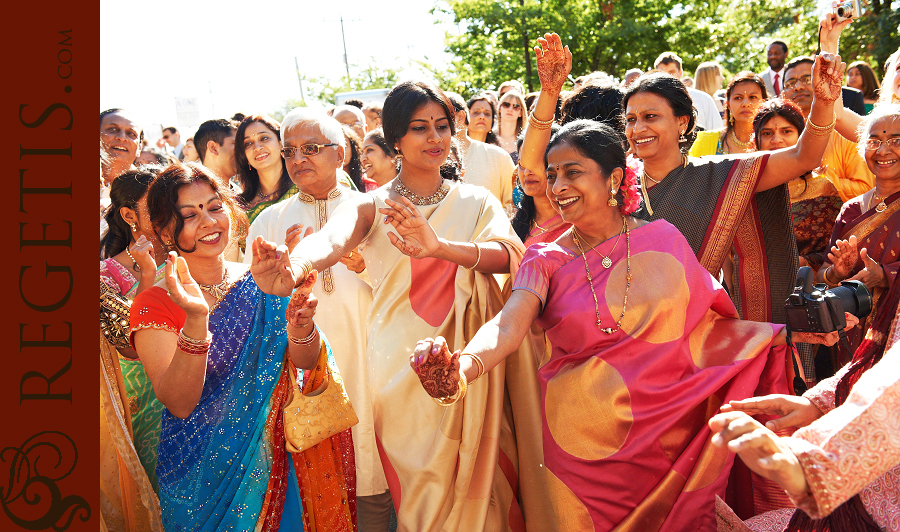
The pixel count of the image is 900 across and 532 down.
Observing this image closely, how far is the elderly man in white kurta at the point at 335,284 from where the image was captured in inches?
135

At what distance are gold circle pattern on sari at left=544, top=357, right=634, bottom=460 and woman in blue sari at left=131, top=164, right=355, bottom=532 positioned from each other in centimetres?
90

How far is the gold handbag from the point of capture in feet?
8.57

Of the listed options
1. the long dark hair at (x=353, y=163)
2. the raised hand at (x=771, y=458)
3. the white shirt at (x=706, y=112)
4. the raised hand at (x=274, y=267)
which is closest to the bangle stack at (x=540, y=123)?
the raised hand at (x=274, y=267)

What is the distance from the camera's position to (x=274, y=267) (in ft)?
7.70

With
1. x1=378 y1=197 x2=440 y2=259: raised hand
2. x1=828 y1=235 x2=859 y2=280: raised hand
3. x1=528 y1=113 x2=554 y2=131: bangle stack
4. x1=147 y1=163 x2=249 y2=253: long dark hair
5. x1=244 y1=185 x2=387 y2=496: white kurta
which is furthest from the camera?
x1=244 y1=185 x2=387 y2=496: white kurta

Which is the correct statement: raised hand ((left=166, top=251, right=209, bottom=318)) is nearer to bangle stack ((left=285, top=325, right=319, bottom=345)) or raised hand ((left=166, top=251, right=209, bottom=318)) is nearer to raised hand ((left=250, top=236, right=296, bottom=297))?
raised hand ((left=250, top=236, right=296, bottom=297))

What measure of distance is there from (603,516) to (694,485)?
1.07 ft

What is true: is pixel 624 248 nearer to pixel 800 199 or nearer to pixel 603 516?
pixel 603 516

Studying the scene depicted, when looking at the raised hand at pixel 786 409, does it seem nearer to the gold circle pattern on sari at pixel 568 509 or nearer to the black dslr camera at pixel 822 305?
the black dslr camera at pixel 822 305

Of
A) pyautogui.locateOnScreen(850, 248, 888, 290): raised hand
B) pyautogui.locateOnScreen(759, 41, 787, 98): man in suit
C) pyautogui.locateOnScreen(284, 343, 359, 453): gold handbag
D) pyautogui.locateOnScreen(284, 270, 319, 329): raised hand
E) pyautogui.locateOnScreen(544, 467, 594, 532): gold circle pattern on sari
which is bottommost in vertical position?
pyautogui.locateOnScreen(544, 467, 594, 532): gold circle pattern on sari

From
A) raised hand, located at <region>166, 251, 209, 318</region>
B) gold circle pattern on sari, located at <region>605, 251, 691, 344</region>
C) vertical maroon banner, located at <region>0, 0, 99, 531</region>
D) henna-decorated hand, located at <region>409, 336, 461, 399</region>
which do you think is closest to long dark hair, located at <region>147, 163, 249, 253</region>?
raised hand, located at <region>166, 251, 209, 318</region>

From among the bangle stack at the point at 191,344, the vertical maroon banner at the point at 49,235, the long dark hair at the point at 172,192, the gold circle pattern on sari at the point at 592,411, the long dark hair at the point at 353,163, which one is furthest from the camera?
the long dark hair at the point at 353,163

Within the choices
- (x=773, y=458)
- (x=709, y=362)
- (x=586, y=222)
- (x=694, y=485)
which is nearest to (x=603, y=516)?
(x=694, y=485)

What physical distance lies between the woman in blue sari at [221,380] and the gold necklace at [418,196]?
0.70 metres
